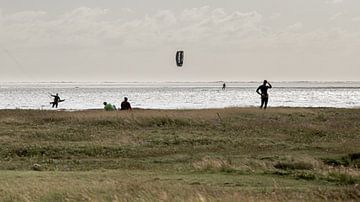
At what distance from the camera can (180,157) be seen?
2186 centimetres

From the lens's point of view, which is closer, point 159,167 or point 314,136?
point 159,167

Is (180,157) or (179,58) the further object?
(179,58)

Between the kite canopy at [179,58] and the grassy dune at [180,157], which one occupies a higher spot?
the kite canopy at [179,58]

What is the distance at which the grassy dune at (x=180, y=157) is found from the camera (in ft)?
44.2

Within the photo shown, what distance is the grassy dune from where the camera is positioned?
44.2 ft

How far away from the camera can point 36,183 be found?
47.9ft

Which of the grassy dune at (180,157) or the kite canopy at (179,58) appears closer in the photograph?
the grassy dune at (180,157)

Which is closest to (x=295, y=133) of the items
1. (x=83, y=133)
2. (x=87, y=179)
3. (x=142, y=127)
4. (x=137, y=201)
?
(x=142, y=127)

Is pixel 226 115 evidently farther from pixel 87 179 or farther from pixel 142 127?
pixel 87 179

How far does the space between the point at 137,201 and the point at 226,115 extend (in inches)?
893

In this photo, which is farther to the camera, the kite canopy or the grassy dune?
the kite canopy

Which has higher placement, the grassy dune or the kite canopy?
the kite canopy

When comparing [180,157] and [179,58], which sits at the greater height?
[179,58]

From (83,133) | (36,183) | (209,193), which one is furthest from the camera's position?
(83,133)
